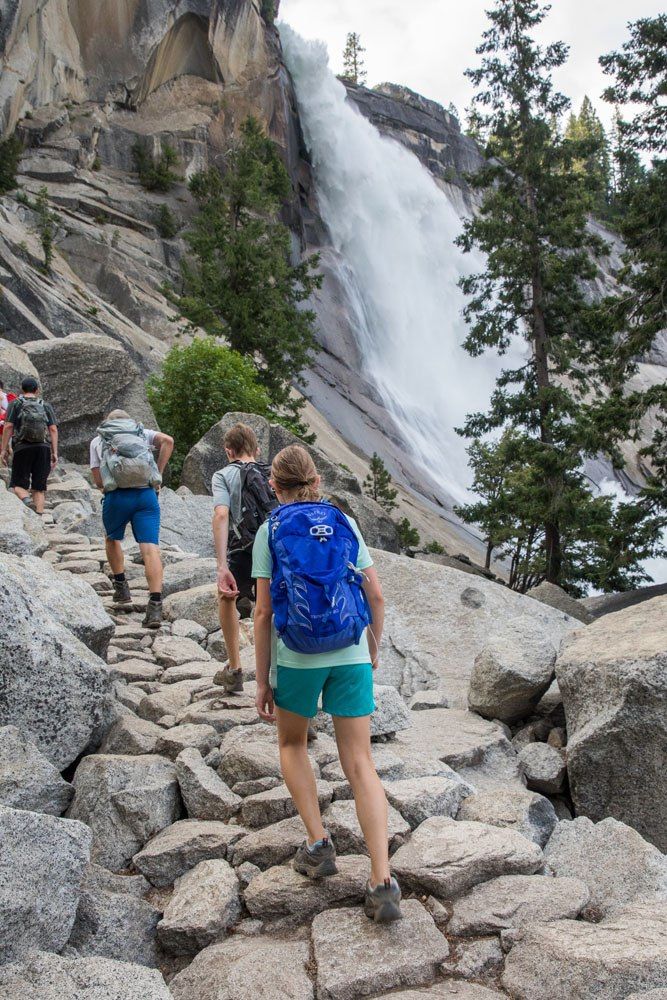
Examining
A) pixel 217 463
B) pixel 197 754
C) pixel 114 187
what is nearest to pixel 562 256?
pixel 217 463

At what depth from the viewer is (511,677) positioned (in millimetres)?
6531

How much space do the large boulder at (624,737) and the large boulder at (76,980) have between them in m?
3.63

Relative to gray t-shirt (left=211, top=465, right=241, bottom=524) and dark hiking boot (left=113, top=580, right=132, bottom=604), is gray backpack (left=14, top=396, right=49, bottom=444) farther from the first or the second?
gray t-shirt (left=211, top=465, right=241, bottom=524)

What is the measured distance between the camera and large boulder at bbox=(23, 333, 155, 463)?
1559 cm

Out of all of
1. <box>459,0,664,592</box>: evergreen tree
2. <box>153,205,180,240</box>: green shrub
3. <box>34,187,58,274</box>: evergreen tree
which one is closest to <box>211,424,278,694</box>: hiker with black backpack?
<box>459,0,664,592</box>: evergreen tree

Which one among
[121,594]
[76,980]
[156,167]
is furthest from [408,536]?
[156,167]

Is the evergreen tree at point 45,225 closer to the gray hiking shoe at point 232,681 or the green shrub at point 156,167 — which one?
the green shrub at point 156,167

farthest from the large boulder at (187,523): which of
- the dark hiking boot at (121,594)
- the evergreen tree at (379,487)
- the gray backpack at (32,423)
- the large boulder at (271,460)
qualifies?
the evergreen tree at (379,487)

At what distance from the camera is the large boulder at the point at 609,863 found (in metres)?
3.63

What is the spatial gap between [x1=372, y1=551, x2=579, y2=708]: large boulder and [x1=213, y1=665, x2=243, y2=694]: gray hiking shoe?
2.84 meters

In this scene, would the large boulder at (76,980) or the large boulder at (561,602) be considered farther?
the large boulder at (561,602)

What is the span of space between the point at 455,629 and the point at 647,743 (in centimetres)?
415

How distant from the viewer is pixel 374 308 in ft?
148

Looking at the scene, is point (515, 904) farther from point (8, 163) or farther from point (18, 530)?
point (8, 163)
